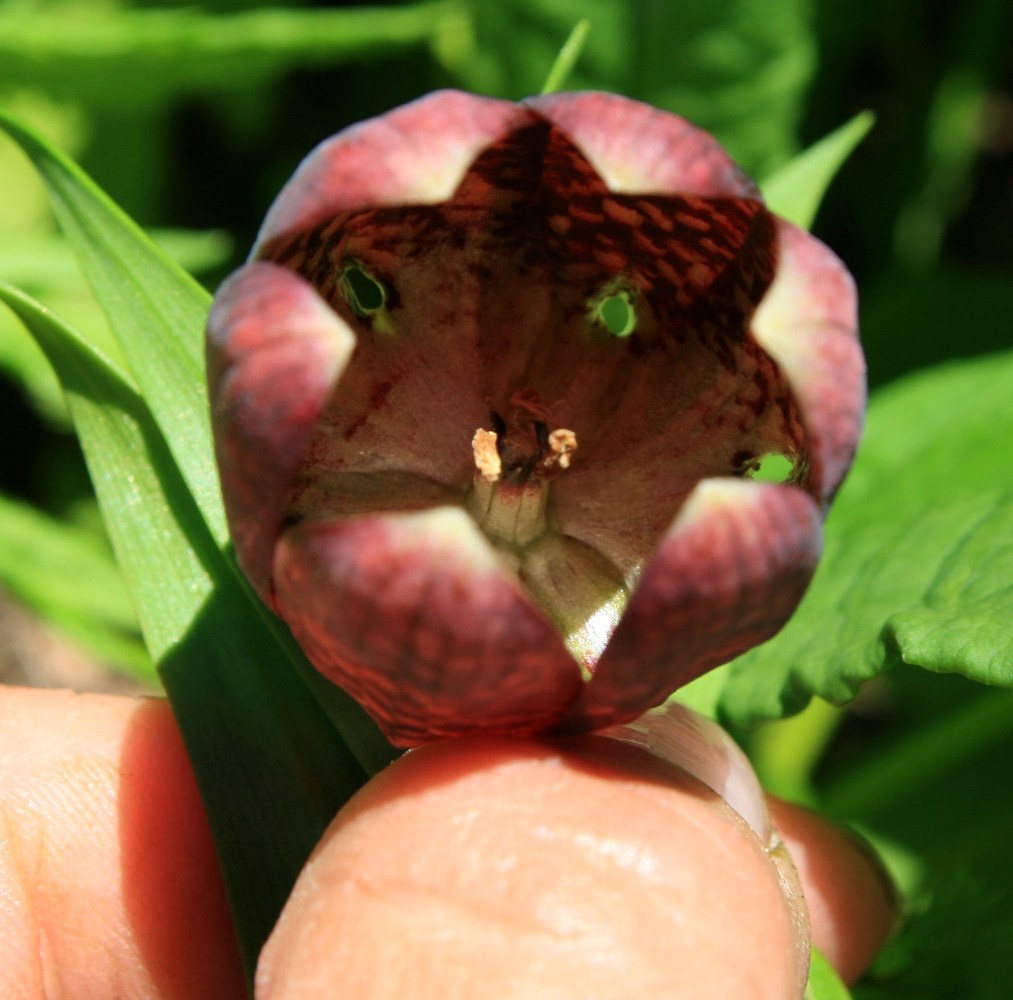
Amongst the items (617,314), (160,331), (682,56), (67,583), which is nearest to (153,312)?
(160,331)

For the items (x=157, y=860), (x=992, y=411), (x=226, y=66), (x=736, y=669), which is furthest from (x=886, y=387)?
(x=157, y=860)

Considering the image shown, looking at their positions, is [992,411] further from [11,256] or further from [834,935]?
[11,256]

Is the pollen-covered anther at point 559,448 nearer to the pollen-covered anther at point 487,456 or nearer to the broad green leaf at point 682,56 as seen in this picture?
the pollen-covered anther at point 487,456

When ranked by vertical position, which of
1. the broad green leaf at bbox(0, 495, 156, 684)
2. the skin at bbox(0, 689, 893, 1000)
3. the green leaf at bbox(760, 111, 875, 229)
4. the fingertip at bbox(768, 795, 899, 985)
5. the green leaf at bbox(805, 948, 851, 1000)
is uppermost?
the green leaf at bbox(760, 111, 875, 229)

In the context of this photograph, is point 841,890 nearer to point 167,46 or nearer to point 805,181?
point 805,181

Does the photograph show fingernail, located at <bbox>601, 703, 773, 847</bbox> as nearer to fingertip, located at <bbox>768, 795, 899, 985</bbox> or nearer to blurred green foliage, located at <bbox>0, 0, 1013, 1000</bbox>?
blurred green foliage, located at <bbox>0, 0, 1013, 1000</bbox>

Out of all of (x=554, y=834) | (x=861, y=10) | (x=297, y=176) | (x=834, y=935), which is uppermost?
(x=297, y=176)

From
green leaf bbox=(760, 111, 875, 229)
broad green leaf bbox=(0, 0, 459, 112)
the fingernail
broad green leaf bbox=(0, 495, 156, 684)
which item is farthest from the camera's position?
broad green leaf bbox=(0, 495, 156, 684)

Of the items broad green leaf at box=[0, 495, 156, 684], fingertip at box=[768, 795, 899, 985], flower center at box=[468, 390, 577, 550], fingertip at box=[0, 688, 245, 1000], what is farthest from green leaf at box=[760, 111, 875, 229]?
broad green leaf at box=[0, 495, 156, 684]
